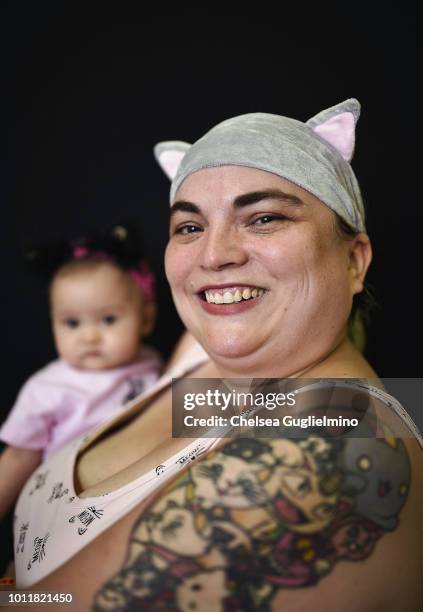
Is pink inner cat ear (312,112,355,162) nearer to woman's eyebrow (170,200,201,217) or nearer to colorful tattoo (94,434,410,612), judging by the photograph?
woman's eyebrow (170,200,201,217)

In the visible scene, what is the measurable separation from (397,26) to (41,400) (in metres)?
1.63

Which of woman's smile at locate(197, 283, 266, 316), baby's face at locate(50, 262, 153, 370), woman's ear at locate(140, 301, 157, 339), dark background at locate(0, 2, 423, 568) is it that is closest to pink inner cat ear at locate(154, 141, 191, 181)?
woman's smile at locate(197, 283, 266, 316)

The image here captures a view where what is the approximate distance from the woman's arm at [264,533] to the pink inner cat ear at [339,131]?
2.21 feet

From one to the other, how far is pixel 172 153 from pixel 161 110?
0.81m

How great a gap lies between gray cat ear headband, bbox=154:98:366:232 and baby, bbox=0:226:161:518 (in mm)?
763

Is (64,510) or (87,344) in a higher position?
(87,344)

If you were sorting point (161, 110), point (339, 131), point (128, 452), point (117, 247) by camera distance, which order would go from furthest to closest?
point (161, 110), point (117, 247), point (128, 452), point (339, 131)

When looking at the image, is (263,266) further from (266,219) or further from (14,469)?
(14,469)

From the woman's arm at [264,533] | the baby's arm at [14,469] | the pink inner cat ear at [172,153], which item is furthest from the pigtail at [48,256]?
the woman's arm at [264,533]

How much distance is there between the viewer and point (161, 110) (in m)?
2.28

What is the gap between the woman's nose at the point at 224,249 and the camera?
4.02 ft

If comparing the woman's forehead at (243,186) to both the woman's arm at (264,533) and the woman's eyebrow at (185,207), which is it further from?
the woman's arm at (264,533)

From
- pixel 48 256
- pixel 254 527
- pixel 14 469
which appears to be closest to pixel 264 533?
pixel 254 527

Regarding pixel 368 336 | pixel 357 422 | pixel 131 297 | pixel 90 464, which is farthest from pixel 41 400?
pixel 357 422
